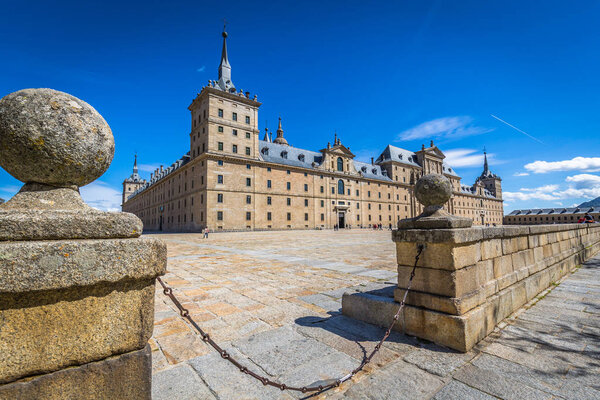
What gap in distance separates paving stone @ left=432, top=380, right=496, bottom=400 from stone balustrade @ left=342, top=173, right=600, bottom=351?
753mm

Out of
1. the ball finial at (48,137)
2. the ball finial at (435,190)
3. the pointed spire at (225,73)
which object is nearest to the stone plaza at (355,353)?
the ball finial at (435,190)

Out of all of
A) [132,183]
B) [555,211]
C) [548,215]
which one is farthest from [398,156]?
[132,183]

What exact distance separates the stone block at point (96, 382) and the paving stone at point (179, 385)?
0.77 meters

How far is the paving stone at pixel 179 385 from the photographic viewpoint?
7.52ft

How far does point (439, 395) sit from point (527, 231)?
4.39 metres

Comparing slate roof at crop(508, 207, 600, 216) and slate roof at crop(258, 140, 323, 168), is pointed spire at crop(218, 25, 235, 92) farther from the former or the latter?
slate roof at crop(508, 207, 600, 216)

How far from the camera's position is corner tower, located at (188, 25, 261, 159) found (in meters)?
36.2

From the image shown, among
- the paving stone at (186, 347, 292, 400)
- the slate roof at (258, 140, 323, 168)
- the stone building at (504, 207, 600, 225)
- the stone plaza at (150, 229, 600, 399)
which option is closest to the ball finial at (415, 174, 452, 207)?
the stone plaza at (150, 229, 600, 399)

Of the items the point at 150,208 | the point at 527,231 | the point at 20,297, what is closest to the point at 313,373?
the point at 20,297

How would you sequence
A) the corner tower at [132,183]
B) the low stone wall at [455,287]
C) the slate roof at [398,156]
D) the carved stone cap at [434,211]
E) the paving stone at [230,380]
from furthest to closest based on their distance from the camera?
the corner tower at [132,183], the slate roof at [398,156], the carved stone cap at [434,211], the low stone wall at [455,287], the paving stone at [230,380]

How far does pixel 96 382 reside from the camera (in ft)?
4.96

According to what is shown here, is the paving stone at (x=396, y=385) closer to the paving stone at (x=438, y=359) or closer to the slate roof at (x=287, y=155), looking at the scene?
the paving stone at (x=438, y=359)

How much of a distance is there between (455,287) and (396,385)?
4.43 ft

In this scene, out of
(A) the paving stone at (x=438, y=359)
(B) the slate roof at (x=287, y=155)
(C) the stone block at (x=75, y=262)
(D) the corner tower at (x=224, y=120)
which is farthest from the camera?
(B) the slate roof at (x=287, y=155)
